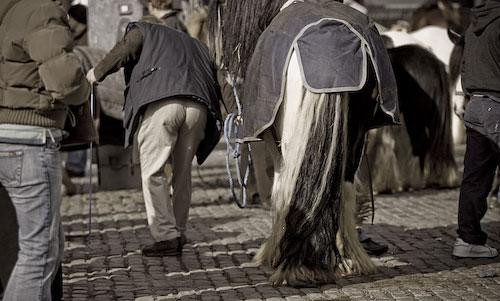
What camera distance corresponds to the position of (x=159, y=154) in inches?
311

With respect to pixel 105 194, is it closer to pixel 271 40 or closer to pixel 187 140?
pixel 187 140

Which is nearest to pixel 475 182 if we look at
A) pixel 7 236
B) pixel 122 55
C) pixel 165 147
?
pixel 165 147

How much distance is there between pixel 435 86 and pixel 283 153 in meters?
5.11

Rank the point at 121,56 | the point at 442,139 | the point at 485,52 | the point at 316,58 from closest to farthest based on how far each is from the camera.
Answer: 1. the point at 316,58
2. the point at 485,52
3. the point at 121,56
4. the point at 442,139

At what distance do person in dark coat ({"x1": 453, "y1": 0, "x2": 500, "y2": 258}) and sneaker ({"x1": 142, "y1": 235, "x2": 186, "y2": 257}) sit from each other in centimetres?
195

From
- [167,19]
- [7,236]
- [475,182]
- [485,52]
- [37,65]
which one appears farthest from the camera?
[167,19]

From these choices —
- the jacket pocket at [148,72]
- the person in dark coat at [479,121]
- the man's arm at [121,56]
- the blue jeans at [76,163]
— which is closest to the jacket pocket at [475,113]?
the person in dark coat at [479,121]

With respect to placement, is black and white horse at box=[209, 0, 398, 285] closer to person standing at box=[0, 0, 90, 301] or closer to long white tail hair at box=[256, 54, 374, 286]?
long white tail hair at box=[256, 54, 374, 286]

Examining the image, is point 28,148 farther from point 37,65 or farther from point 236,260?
point 236,260

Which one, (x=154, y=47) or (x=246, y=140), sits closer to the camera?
(x=246, y=140)

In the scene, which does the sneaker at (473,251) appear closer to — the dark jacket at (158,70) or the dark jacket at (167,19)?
the dark jacket at (158,70)

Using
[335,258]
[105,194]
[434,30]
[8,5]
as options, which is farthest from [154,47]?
[434,30]

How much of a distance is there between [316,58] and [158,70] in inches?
67.0

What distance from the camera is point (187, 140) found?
26.3 ft
